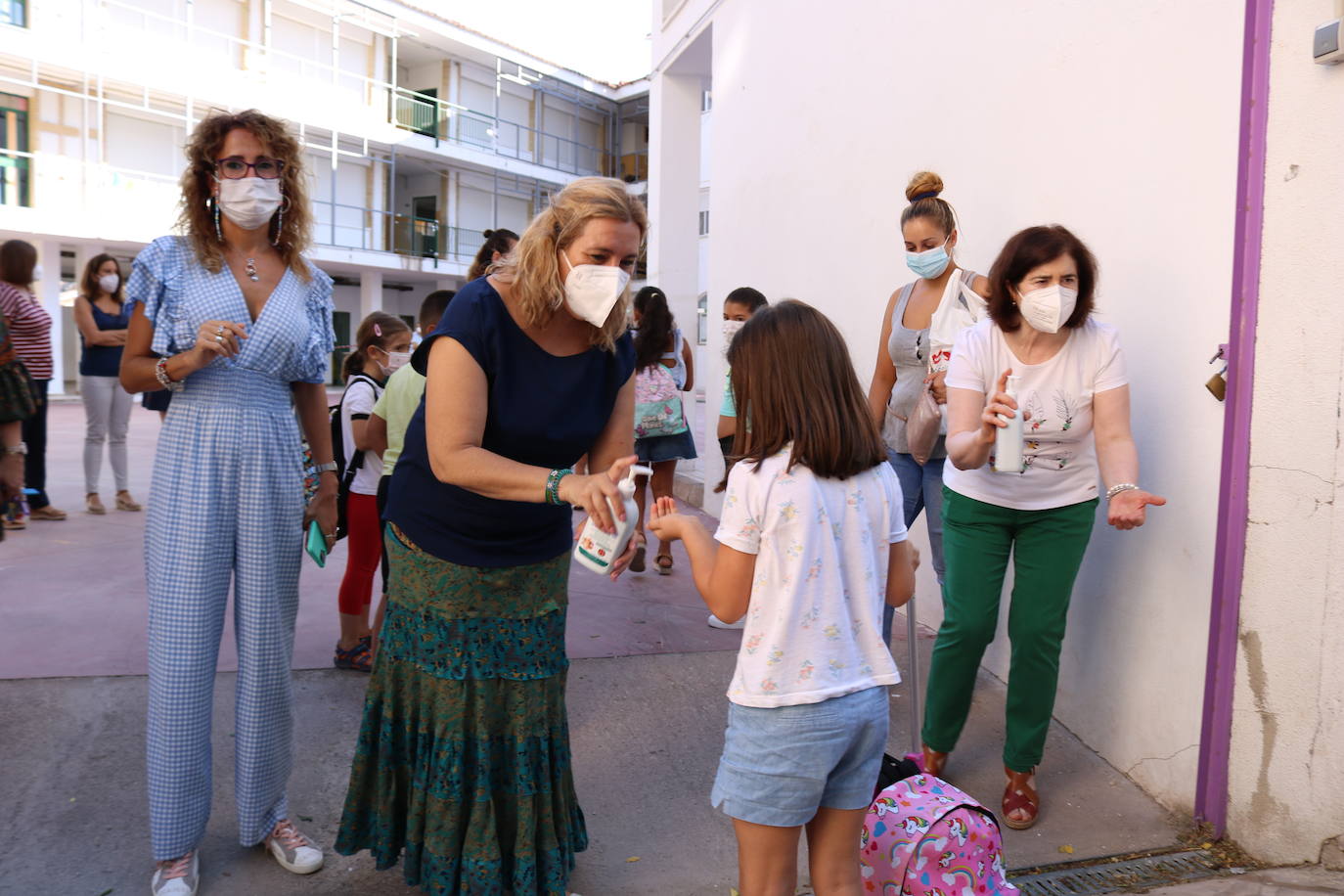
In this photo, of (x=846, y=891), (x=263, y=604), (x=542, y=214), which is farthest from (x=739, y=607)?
(x=263, y=604)

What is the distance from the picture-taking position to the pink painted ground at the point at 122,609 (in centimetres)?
449

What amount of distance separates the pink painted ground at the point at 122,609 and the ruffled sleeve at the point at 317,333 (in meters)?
1.97

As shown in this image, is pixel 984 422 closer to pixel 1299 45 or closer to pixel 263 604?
pixel 1299 45

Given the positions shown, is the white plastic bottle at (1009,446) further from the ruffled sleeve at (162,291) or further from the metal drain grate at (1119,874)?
the ruffled sleeve at (162,291)

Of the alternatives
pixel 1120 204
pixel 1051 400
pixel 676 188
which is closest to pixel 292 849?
pixel 1051 400

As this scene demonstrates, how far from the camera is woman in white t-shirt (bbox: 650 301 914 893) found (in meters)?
2.10

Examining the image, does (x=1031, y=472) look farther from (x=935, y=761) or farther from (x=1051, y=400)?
(x=935, y=761)

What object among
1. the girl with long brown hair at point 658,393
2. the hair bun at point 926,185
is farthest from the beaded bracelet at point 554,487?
the girl with long brown hair at point 658,393

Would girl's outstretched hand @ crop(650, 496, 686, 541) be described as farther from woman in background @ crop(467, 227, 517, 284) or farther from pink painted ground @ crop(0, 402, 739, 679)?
woman in background @ crop(467, 227, 517, 284)

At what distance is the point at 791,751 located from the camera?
2092mm

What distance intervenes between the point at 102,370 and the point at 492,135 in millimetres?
25610

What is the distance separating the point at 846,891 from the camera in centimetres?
221

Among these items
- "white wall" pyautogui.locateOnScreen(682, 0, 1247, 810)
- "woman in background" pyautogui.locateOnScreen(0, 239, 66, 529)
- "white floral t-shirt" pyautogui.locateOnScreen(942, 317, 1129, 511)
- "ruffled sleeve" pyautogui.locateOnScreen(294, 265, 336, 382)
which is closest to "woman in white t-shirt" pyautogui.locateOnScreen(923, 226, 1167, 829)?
"white floral t-shirt" pyautogui.locateOnScreen(942, 317, 1129, 511)

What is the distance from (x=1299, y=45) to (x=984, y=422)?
128 centimetres
